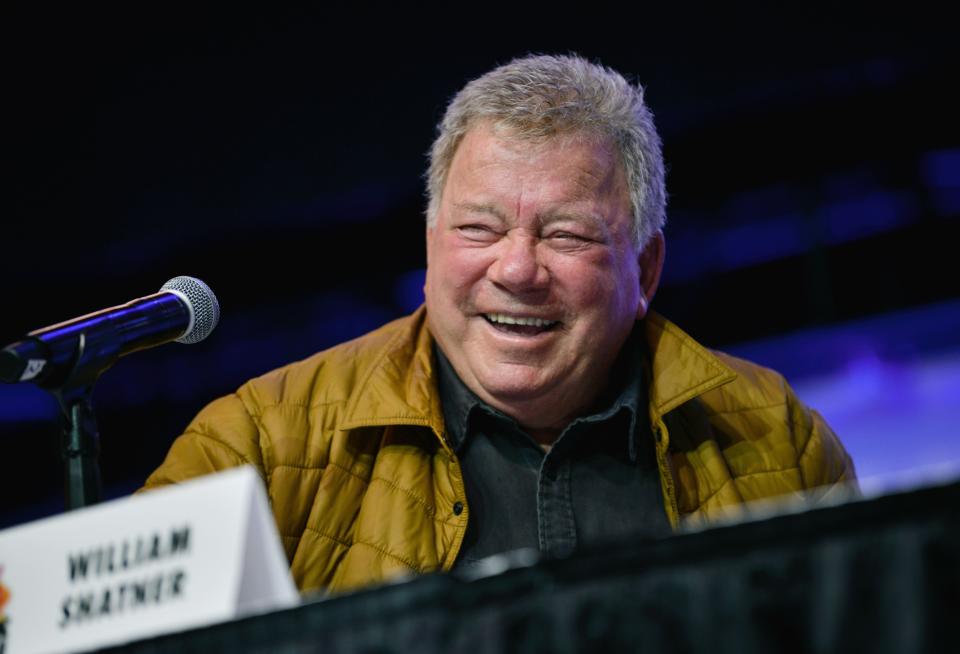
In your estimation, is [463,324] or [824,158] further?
[824,158]

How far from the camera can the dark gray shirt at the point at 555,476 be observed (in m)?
1.95

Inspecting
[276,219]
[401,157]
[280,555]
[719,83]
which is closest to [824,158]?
[719,83]

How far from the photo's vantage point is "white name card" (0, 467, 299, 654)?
3.26 ft

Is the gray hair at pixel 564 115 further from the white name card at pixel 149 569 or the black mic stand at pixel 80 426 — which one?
the white name card at pixel 149 569

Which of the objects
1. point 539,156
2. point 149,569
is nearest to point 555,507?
point 539,156

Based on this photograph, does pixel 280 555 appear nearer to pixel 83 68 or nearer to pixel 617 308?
pixel 617 308

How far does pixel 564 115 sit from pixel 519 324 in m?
0.37

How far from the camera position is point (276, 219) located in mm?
3941

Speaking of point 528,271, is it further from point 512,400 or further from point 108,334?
point 108,334

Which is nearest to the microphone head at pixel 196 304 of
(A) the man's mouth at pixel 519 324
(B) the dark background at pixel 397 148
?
(A) the man's mouth at pixel 519 324

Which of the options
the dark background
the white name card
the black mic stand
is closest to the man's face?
the black mic stand

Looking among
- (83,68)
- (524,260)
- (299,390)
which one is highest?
(83,68)

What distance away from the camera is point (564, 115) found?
2.00 metres

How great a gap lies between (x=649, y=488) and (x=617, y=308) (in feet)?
1.05
